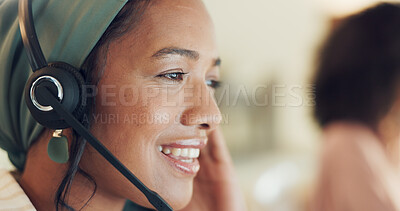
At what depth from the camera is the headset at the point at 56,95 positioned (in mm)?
577

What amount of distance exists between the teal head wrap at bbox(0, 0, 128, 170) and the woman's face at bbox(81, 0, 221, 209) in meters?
0.05

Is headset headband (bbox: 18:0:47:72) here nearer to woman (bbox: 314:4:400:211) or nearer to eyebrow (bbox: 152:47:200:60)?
eyebrow (bbox: 152:47:200:60)

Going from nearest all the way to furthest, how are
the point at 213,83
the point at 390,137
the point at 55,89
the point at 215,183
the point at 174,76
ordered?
1. the point at 55,89
2. the point at 174,76
3. the point at 213,83
4. the point at 215,183
5. the point at 390,137

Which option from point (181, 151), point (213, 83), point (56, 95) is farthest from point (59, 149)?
point (213, 83)

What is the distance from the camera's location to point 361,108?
116 cm

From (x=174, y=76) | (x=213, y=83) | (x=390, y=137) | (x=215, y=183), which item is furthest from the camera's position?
(x=390, y=137)

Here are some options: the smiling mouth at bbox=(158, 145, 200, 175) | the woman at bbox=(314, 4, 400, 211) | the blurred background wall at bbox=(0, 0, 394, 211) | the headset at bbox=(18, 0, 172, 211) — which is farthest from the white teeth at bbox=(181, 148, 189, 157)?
the woman at bbox=(314, 4, 400, 211)

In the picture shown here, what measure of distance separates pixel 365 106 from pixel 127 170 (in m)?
0.80

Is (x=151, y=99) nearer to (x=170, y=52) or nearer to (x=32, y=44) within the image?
(x=170, y=52)

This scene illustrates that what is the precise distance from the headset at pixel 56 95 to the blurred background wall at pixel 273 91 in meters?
0.51

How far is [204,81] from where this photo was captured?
2.32 ft

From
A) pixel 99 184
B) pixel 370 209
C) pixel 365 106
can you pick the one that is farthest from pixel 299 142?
pixel 99 184

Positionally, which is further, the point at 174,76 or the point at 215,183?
the point at 215,183

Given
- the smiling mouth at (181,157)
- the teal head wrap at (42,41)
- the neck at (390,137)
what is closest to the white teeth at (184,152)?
the smiling mouth at (181,157)
